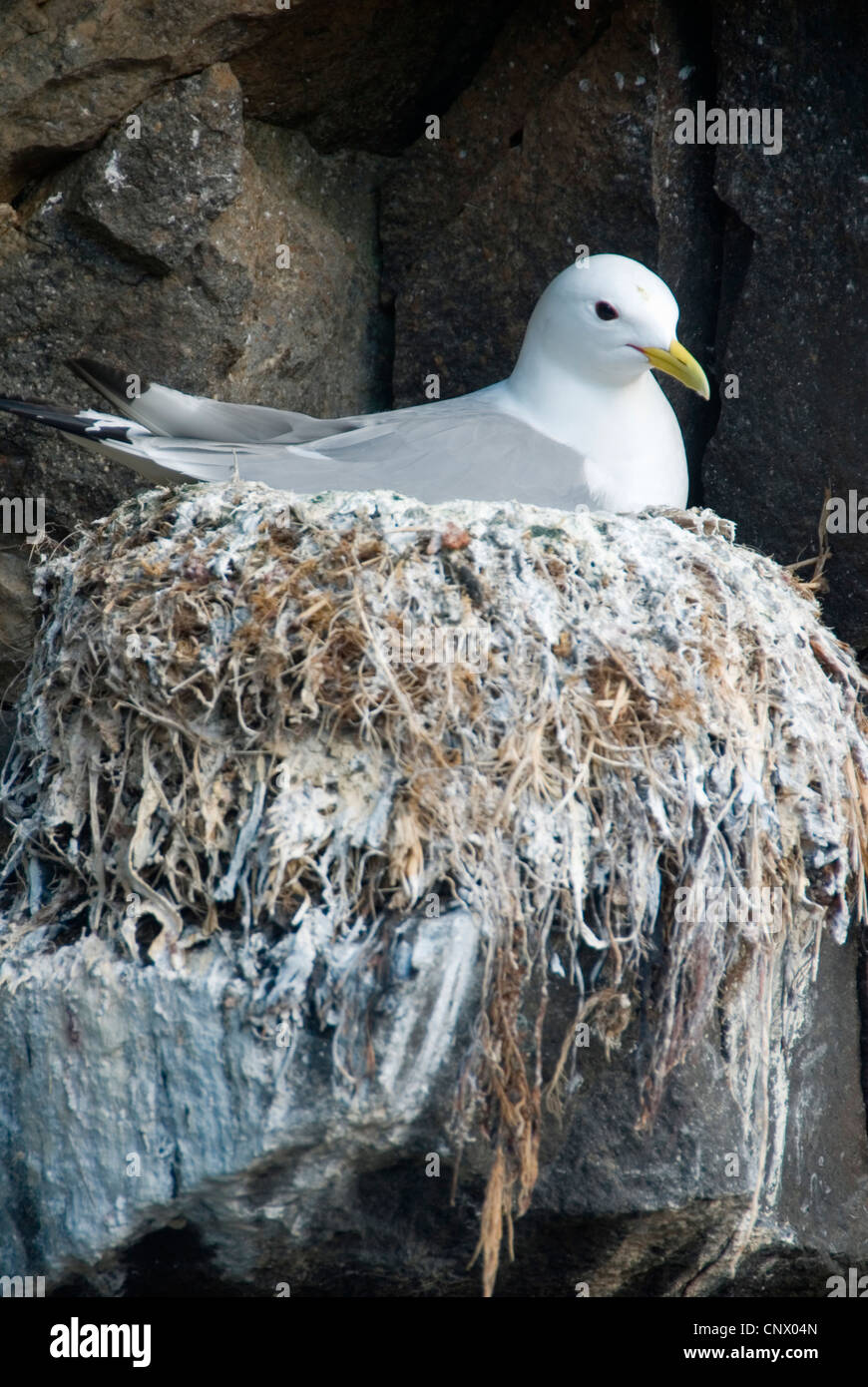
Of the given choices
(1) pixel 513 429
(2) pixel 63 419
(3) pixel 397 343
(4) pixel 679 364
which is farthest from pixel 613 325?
(2) pixel 63 419

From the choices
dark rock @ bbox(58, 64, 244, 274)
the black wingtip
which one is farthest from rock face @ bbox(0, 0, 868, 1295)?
the black wingtip

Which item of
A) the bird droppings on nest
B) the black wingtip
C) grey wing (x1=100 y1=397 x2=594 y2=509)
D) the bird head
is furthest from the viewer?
the bird head

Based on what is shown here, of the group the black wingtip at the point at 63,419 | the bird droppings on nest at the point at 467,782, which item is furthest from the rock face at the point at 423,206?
the bird droppings on nest at the point at 467,782

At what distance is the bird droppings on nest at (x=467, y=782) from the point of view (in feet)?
6.94

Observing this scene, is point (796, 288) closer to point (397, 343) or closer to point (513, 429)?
point (513, 429)

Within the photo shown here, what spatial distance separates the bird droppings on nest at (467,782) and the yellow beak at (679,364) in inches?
Answer: 18.6

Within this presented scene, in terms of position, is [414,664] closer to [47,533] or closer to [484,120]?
[47,533]

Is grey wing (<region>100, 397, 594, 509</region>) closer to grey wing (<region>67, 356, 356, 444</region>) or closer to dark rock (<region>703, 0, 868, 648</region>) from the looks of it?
grey wing (<region>67, 356, 356, 444</region>)

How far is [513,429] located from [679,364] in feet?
1.11

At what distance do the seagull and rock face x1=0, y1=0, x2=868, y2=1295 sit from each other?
27 centimetres

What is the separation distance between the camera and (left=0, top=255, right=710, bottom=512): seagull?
2656 mm

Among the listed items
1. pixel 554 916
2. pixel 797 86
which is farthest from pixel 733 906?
pixel 797 86

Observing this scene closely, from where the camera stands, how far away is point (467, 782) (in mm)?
2139
